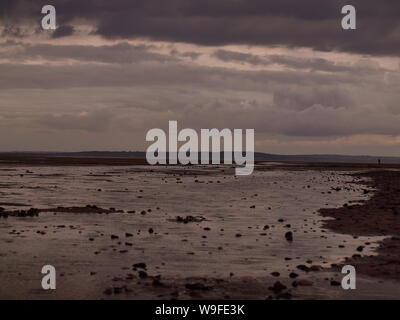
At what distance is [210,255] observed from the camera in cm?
2209

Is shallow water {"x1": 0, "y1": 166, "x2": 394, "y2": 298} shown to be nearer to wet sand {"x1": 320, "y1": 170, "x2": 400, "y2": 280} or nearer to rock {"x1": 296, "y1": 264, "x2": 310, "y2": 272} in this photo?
rock {"x1": 296, "y1": 264, "x2": 310, "y2": 272}

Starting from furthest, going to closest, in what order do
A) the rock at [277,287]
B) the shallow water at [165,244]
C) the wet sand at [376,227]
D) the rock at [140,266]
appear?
the wet sand at [376,227], the rock at [140,266], the shallow water at [165,244], the rock at [277,287]

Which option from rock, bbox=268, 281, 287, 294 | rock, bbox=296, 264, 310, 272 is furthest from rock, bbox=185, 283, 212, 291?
rock, bbox=296, 264, 310, 272

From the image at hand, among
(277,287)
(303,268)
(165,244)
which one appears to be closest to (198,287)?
(277,287)

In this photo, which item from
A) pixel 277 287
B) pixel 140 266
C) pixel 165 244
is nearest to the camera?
pixel 277 287

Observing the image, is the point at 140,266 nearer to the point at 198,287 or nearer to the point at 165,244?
the point at 198,287

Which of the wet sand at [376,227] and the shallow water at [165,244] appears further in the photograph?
the wet sand at [376,227]

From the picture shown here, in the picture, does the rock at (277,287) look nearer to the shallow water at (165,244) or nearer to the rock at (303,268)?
the shallow water at (165,244)

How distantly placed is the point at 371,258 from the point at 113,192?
34.3 m

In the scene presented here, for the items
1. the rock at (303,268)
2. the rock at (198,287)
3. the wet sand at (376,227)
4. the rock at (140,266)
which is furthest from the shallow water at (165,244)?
the rock at (198,287)

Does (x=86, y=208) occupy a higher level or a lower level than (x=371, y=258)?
higher
